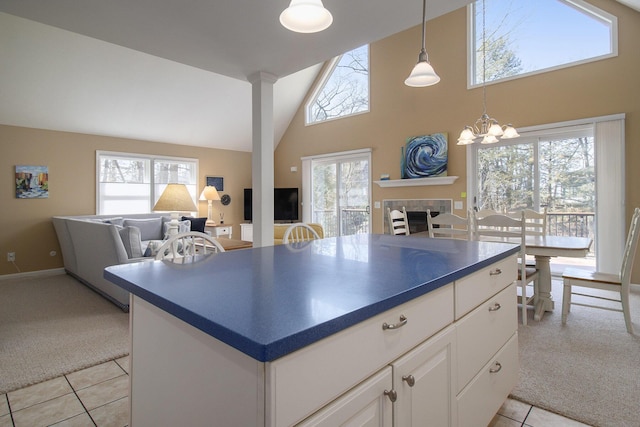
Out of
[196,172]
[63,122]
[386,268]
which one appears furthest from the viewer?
[196,172]

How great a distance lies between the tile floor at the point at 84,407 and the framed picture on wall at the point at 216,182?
211 inches

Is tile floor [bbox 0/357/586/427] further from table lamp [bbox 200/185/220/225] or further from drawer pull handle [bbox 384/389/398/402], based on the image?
table lamp [bbox 200/185/220/225]

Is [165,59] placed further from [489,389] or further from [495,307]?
[489,389]

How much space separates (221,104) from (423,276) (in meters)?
6.03

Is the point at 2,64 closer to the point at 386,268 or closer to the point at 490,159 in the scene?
the point at 386,268

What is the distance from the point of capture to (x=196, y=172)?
274 inches

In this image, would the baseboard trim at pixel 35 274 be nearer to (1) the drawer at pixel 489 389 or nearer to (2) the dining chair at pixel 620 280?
(1) the drawer at pixel 489 389

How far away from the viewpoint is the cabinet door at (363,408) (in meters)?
0.70

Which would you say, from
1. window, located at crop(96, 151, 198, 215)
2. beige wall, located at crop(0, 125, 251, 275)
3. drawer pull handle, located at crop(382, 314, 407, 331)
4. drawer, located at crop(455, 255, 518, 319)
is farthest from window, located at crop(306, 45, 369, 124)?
drawer pull handle, located at crop(382, 314, 407, 331)

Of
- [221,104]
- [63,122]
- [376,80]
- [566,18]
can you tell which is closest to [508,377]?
[566,18]

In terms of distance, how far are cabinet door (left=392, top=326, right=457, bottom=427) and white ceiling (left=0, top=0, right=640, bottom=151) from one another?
77.6 inches

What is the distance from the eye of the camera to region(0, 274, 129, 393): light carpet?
2203 millimetres

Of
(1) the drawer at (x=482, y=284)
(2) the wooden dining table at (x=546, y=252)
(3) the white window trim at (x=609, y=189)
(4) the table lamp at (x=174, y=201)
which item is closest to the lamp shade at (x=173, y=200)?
(4) the table lamp at (x=174, y=201)

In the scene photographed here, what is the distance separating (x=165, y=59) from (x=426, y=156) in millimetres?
4067
